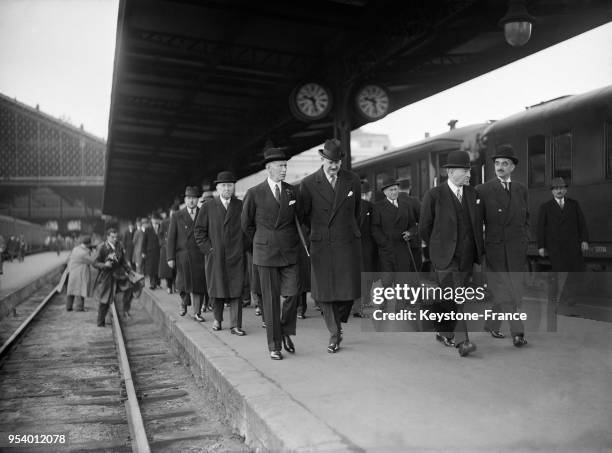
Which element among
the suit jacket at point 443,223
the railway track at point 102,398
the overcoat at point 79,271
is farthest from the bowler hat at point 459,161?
the overcoat at point 79,271

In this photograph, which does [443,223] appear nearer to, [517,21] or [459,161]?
[459,161]

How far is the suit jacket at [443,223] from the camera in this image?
548cm

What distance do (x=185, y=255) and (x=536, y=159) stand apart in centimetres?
595

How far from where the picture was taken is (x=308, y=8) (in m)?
9.08

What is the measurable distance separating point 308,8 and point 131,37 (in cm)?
312

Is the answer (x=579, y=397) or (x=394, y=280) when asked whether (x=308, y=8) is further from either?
(x=579, y=397)

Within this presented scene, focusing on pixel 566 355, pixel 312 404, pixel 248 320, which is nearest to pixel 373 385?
pixel 312 404

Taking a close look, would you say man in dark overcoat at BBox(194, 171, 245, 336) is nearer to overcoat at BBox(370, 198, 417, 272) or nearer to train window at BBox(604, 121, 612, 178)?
overcoat at BBox(370, 198, 417, 272)

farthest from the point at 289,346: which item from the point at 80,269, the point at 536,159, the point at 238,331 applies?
the point at 80,269

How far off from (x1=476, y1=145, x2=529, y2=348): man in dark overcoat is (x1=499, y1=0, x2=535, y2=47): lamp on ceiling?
2340mm

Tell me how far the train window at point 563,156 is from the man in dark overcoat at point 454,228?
4516mm

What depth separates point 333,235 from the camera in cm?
563

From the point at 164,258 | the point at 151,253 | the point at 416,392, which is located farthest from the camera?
the point at 151,253

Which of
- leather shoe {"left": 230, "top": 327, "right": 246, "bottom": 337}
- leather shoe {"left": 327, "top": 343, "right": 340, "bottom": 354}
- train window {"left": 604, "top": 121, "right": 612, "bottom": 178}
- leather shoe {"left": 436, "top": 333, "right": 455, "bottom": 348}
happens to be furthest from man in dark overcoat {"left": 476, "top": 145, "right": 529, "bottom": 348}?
train window {"left": 604, "top": 121, "right": 612, "bottom": 178}
